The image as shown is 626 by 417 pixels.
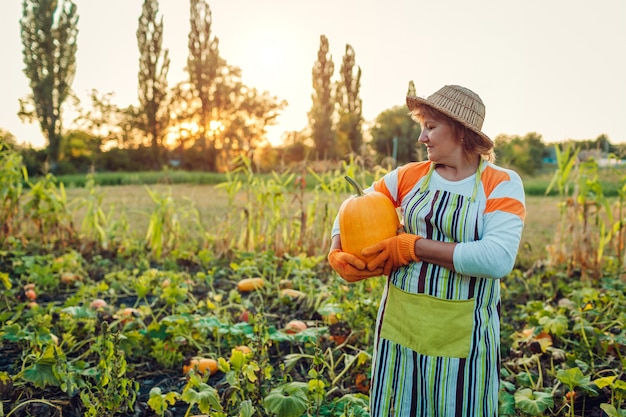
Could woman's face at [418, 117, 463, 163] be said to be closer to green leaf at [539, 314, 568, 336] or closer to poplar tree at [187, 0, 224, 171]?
green leaf at [539, 314, 568, 336]

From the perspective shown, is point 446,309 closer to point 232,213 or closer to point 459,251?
point 459,251

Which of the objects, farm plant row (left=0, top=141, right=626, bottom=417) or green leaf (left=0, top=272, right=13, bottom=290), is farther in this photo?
green leaf (left=0, top=272, right=13, bottom=290)

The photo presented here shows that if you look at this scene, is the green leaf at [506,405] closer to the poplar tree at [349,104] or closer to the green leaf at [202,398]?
the green leaf at [202,398]

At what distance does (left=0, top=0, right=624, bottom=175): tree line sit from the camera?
23109 mm

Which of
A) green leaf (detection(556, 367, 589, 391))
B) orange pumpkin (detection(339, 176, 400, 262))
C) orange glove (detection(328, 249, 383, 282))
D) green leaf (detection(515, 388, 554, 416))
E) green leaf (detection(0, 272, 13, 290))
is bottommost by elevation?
green leaf (detection(515, 388, 554, 416))

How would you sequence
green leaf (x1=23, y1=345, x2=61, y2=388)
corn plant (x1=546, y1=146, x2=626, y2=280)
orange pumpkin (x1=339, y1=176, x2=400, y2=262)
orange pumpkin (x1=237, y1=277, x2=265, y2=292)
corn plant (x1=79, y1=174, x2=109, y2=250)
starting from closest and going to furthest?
orange pumpkin (x1=339, y1=176, x2=400, y2=262), green leaf (x1=23, y1=345, x2=61, y2=388), orange pumpkin (x1=237, y1=277, x2=265, y2=292), corn plant (x1=546, y1=146, x2=626, y2=280), corn plant (x1=79, y1=174, x2=109, y2=250)

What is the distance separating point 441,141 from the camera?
170cm

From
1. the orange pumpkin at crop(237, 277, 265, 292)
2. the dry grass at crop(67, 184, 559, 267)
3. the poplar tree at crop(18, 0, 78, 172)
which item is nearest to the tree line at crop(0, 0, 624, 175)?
the poplar tree at crop(18, 0, 78, 172)

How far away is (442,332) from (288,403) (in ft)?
1.77

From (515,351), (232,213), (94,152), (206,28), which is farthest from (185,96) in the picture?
(515,351)

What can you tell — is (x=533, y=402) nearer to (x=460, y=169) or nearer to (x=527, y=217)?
(x=460, y=169)

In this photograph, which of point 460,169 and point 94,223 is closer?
point 460,169

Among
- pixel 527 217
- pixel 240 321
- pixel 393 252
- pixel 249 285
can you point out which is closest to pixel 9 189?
pixel 249 285

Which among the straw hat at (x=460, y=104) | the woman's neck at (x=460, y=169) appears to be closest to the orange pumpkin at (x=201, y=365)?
the woman's neck at (x=460, y=169)
